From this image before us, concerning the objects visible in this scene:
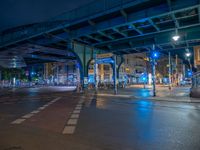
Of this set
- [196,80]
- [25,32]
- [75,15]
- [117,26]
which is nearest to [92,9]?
[75,15]

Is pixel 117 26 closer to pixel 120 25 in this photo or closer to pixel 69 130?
pixel 120 25

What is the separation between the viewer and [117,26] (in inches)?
850

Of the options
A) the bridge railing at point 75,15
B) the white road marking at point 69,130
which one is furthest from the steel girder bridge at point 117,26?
the white road marking at point 69,130

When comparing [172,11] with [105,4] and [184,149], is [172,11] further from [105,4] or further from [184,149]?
[184,149]

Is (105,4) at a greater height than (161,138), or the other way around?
(105,4)

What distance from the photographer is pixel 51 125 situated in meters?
8.34

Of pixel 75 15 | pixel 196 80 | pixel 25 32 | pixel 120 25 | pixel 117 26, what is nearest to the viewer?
pixel 196 80

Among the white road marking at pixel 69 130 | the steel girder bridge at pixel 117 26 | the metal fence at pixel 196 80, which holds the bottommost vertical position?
the white road marking at pixel 69 130

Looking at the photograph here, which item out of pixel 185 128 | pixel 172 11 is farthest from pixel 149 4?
pixel 185 128

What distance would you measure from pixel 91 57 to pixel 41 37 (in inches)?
307

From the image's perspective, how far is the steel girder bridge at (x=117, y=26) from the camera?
61.4 feet

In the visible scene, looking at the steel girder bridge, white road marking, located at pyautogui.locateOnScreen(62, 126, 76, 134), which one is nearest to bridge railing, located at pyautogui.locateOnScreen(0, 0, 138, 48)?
the steel girder bridge

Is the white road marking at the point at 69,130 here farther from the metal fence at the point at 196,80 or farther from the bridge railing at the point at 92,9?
the metal fence at the point at 196,80

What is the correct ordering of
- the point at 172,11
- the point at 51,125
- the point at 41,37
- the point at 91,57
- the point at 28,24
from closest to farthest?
the point at 51,125
the point at 172,11
the point at 41,37
the point at 91,57
the point at 28,24
